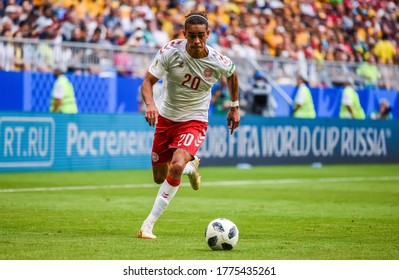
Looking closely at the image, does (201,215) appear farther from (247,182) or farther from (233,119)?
(247,182)

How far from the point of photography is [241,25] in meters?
29.5

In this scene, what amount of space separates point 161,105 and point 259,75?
1559cm

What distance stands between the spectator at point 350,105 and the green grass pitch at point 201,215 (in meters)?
5.98

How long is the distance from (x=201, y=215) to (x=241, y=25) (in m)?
17.0

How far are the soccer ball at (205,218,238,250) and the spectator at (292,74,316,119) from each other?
17.6 metres

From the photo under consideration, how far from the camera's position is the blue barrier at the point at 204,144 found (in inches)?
805

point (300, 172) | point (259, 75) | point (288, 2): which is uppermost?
point (288, 2)

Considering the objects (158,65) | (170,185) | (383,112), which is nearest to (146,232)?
(170,185)

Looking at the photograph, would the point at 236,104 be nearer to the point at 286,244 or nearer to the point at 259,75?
the point at 286,244

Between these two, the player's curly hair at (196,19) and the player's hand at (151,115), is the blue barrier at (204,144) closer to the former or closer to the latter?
the player's curly hair at (196,19)

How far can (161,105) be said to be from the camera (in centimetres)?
1155

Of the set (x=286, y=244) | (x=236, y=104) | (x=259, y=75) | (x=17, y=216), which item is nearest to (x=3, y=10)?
(x=259, y=75)

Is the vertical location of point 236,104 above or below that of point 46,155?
above

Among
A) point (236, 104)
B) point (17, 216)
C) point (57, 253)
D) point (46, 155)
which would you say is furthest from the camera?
point (46, 155)
